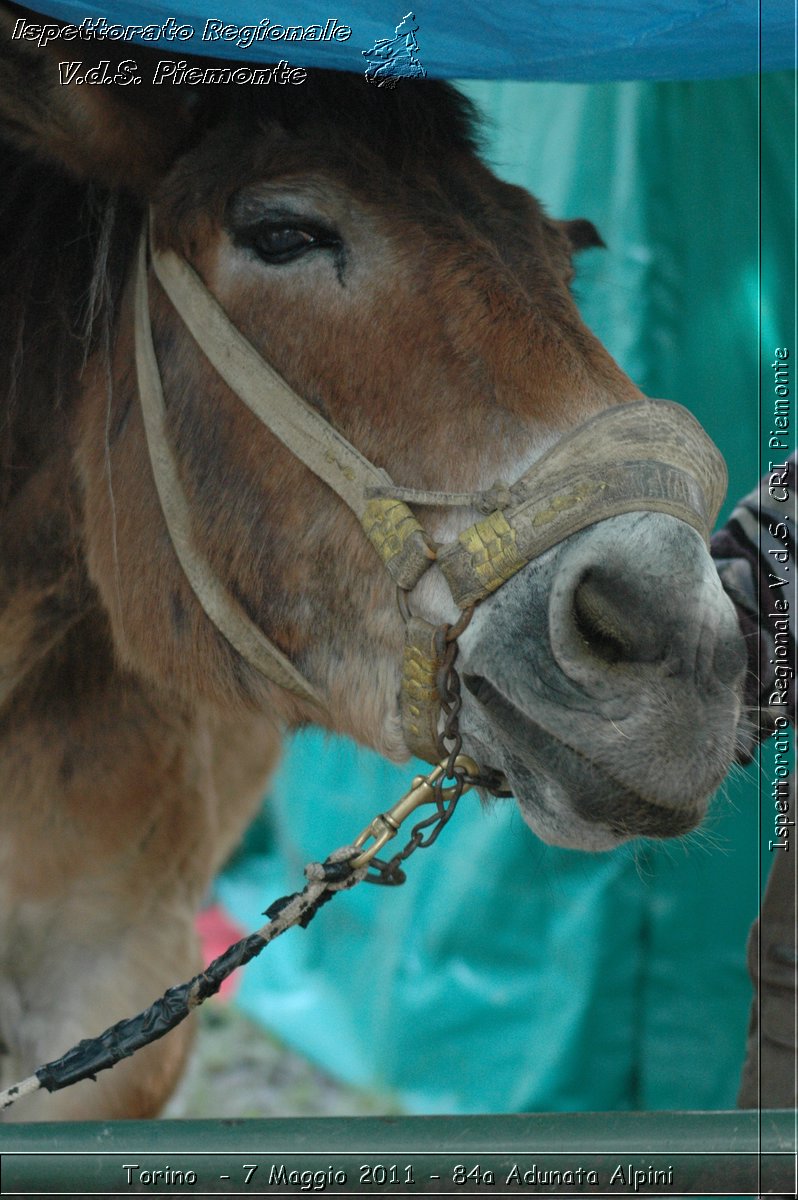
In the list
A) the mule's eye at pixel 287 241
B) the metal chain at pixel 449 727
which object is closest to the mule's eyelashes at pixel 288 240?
the mule's eye at pixel 287 241

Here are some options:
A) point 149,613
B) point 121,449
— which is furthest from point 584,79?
point 149,613

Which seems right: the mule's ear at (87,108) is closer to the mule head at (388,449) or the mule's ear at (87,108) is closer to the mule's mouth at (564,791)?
the mule head at (388,449)

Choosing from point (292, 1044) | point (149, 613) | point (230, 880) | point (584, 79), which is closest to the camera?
point (149, 613)

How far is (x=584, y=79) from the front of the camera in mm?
1747

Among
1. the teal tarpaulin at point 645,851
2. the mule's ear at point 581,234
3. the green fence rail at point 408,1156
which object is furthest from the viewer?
the teal tarpaulin at point 645,851

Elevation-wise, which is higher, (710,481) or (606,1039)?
(710,481)

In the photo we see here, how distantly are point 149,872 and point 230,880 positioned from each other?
3198 millimetres

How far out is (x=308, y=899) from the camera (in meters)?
1.25

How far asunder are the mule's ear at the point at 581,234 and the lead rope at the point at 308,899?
0.87 metres

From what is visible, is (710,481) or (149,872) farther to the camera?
(149,872)

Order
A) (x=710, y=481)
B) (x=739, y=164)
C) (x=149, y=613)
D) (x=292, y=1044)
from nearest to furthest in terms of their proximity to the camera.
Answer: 1. (x=710, y=481)
2. (x=149, y=613)
3. (x=739, y=164)
4. (x=292, y=1044)

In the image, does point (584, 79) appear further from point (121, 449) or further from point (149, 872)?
point (149, 872)

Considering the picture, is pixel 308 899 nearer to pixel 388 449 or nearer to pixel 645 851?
pixel 388 449

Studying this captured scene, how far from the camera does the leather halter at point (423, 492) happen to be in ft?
4.02
